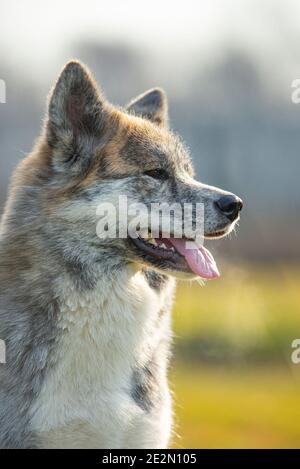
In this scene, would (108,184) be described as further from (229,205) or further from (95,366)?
(95,366)

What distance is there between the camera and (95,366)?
19.8 ft

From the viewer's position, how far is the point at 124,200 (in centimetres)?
623

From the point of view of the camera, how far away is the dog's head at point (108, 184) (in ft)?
20.2

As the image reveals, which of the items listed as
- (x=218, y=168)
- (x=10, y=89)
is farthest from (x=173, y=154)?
(x=10, y=89)

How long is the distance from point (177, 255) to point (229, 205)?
48 centimetres

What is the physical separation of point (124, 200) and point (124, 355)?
1001 millimetres

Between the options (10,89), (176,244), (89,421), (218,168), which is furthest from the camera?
(10,89)

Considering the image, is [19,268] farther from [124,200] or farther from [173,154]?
[173,154]

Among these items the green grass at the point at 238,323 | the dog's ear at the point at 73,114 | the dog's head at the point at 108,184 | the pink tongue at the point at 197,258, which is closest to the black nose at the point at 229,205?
the dog's head at the point at 108,184

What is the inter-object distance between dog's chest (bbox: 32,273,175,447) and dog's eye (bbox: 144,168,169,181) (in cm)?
70

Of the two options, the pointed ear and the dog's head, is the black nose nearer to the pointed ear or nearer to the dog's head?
the dog's head

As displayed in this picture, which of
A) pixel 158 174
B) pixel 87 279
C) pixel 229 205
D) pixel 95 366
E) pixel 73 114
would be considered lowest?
pixel 95 366

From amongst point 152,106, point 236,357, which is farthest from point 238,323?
point 152,106

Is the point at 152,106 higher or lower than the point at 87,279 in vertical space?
higher
